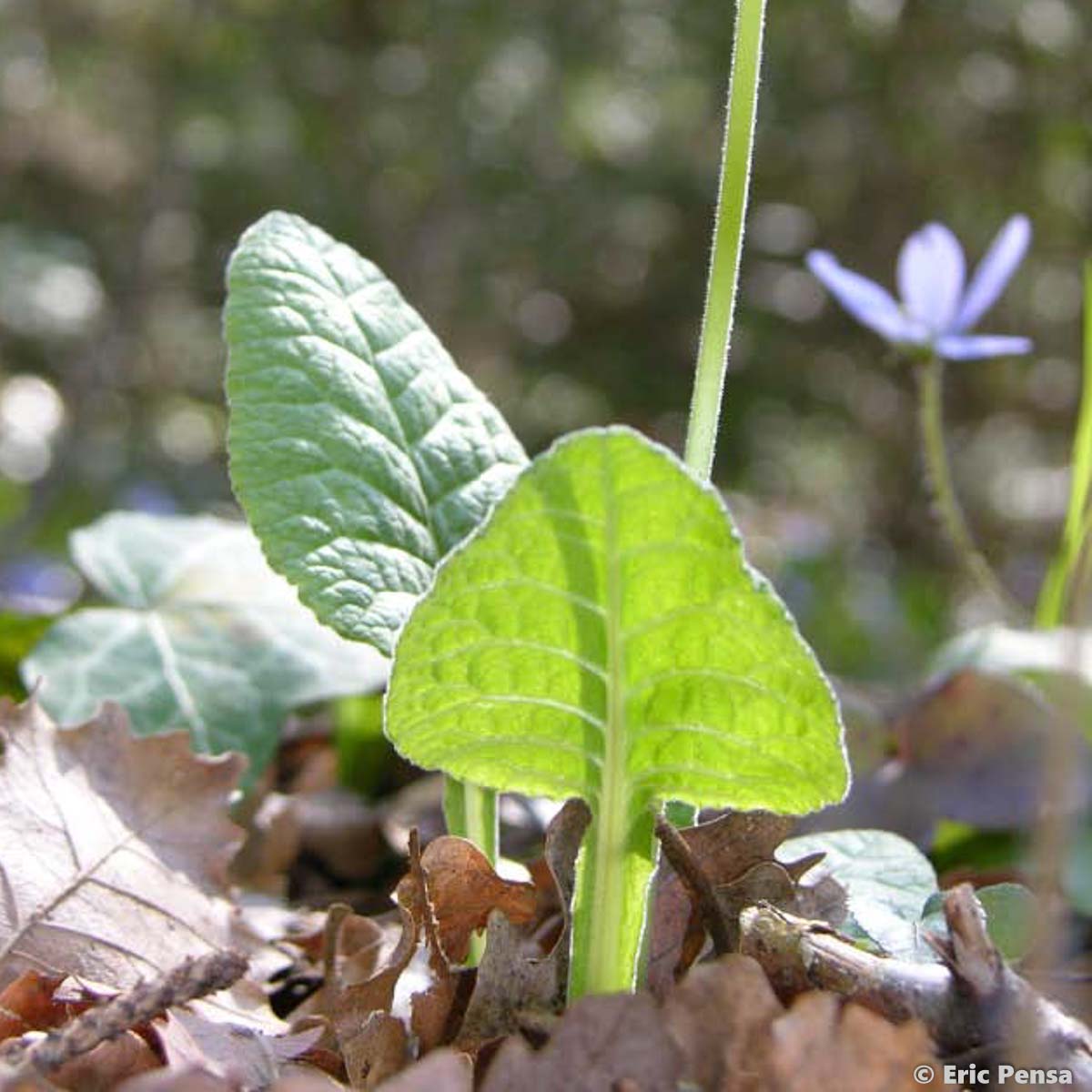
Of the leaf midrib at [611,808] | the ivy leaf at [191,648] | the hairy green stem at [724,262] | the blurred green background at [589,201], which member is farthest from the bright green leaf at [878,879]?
the blurred green background at [589,201]

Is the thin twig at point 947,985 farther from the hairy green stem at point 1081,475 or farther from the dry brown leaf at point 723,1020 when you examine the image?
the hairy green stem at point 1081,475

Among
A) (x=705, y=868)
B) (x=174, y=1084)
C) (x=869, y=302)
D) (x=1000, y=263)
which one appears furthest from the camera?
(x=869, y=302)

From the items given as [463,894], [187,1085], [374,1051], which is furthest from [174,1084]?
[463,894]

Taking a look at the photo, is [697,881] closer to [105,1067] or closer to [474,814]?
[474,814]

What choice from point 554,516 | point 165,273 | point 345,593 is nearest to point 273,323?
point 345,593

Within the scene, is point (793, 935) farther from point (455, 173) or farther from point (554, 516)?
point (455, 173)

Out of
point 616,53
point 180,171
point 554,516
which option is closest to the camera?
point 554,516
